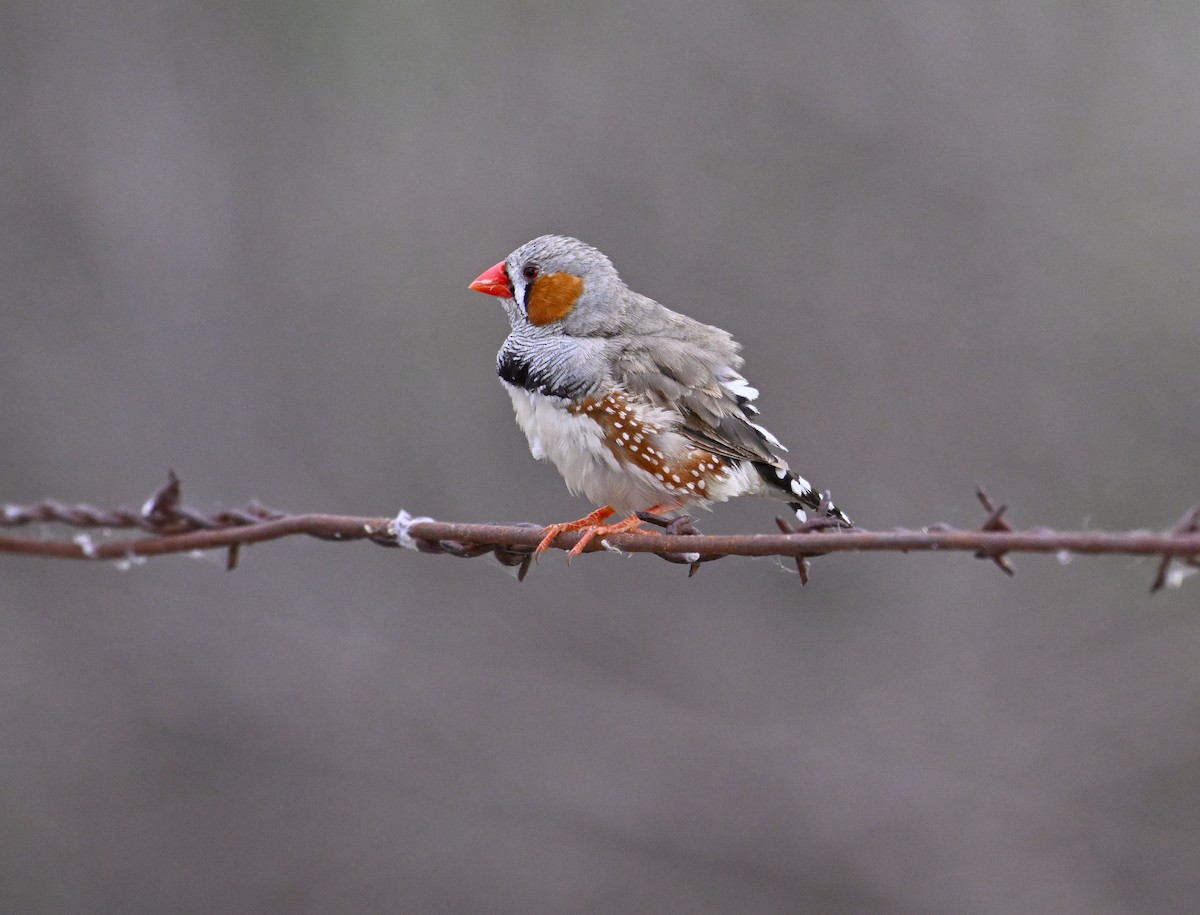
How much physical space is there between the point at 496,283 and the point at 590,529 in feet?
4.35

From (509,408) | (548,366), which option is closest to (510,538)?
Answer: (548,366)

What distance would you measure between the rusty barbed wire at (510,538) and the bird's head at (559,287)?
1224 millimetres

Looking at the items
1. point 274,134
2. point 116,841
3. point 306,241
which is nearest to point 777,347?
point 306,241

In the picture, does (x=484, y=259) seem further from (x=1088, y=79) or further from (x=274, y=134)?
(x=1088, y=79)

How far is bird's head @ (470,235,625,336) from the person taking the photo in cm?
394

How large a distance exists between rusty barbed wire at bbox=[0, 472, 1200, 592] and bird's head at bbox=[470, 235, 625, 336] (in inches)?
48.2

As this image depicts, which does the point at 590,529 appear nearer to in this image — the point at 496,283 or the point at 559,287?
the point at 559,287

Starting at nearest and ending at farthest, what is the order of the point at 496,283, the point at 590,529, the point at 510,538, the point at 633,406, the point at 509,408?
the point at 510,538
the point at 590,529
the point at 633,406
the point at 496,283
the point at 509,408

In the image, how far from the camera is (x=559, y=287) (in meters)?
4.02

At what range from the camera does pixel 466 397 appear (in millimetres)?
8133

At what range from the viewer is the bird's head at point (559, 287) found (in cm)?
394

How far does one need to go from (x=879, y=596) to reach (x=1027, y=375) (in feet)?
5.30

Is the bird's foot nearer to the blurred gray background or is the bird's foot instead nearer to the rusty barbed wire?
the rusty barbed wire

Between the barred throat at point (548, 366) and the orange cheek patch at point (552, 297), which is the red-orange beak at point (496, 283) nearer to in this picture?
the orange cheek patch at point (552, 297)
